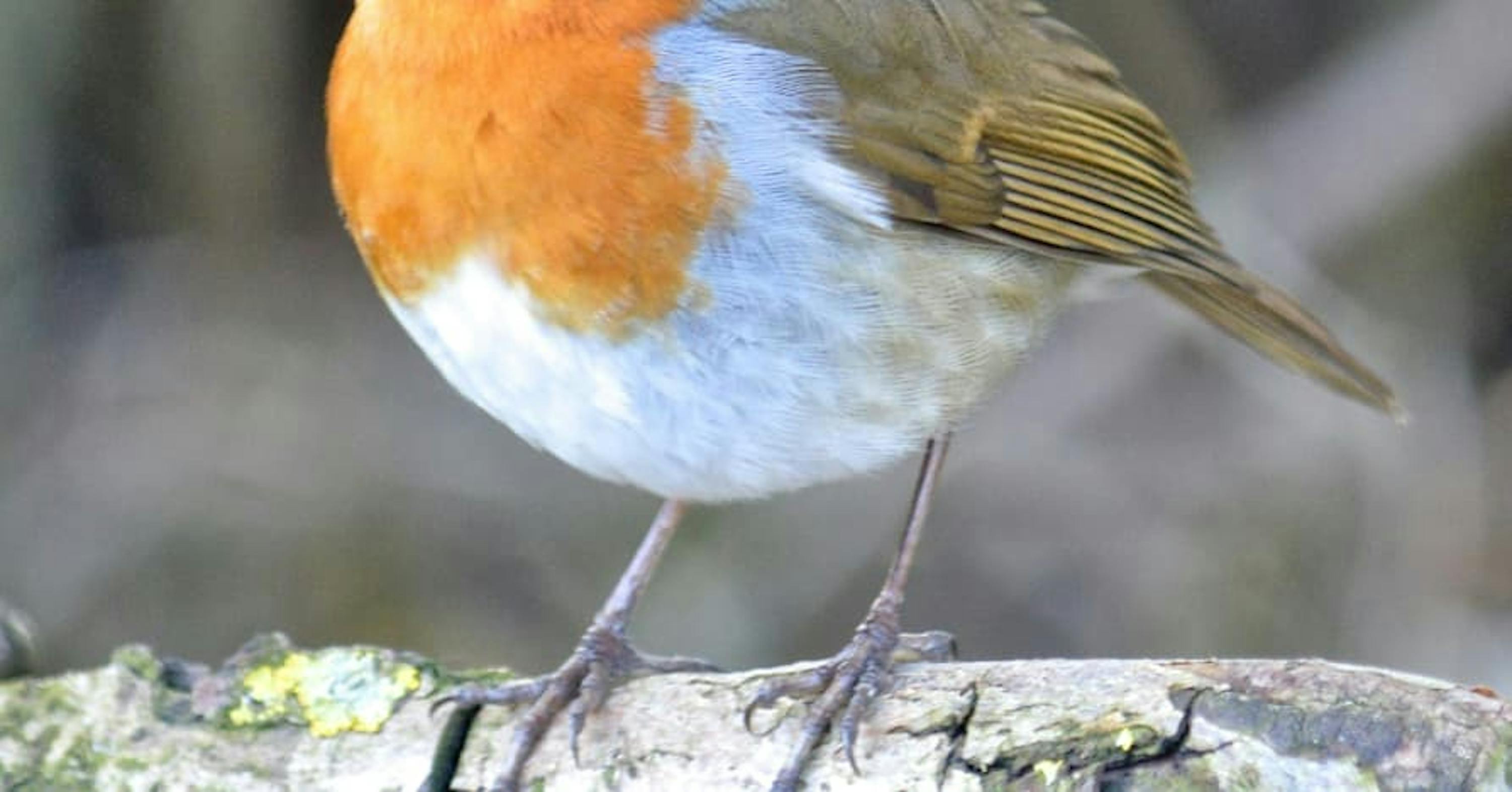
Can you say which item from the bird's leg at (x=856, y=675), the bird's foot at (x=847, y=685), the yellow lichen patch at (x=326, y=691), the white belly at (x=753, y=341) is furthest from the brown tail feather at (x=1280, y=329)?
the yellow lichen patch at (x=326, y=691)

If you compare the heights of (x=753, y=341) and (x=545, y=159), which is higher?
(x=545, y=159)

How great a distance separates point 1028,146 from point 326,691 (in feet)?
4.73

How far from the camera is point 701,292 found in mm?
2932

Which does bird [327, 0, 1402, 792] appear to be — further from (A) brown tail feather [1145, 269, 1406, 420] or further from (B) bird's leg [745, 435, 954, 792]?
(A) brown tail feather [1145, 269, 1406, 420]

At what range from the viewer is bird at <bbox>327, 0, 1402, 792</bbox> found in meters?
2.90

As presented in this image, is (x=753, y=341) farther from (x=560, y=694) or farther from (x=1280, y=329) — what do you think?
(x=1280, y=329)

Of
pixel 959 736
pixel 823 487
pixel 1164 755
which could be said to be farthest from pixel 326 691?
pixel 823 487

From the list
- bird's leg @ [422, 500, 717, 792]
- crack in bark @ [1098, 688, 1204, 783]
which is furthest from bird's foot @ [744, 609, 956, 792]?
crack in bark @ [1098, 688, 1204, 783]

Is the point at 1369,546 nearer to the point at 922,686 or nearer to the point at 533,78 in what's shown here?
the point at 922,686

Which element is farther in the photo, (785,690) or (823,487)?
(823,487)

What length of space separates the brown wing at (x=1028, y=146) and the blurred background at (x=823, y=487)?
1.46m

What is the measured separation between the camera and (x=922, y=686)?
2.85 m

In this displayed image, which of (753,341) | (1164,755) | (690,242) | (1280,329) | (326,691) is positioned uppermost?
(690,242)

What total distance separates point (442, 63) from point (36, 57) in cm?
222
